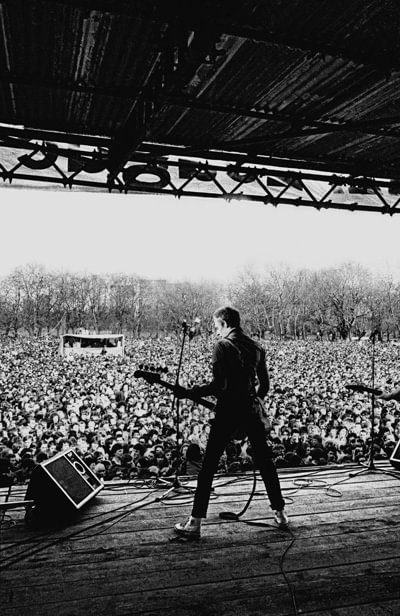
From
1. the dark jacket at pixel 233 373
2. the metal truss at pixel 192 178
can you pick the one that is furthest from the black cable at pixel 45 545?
the metal truss at pixel 192 178

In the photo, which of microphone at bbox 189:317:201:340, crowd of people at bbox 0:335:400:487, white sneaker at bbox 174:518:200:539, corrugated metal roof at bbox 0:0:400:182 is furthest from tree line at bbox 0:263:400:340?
white sneaker at bbox 174:518:200:539

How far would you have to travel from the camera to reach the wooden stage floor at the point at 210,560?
239 centimetres

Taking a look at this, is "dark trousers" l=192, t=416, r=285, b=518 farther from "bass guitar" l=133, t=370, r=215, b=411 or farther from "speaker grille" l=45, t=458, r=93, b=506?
"speaker grille" l=45, t=458, r=93, b=506

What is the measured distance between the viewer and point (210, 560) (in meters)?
2.88

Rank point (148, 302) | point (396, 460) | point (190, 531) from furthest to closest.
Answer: point (148, 302)
point (396, 460)
point (190, 531)

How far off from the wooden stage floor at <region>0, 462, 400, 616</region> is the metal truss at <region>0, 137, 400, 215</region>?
2899 mm

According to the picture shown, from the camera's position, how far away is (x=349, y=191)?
5672 mm

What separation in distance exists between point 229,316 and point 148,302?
5.21 meters

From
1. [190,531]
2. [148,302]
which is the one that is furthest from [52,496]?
[148,302]

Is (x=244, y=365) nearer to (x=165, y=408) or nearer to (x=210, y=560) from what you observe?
(x=210, y=560)

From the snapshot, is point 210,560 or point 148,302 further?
point 148,302

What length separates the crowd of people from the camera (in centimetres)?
588

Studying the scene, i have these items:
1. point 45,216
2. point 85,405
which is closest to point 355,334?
point 85,405

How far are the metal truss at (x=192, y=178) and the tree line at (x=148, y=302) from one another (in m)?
2.41
